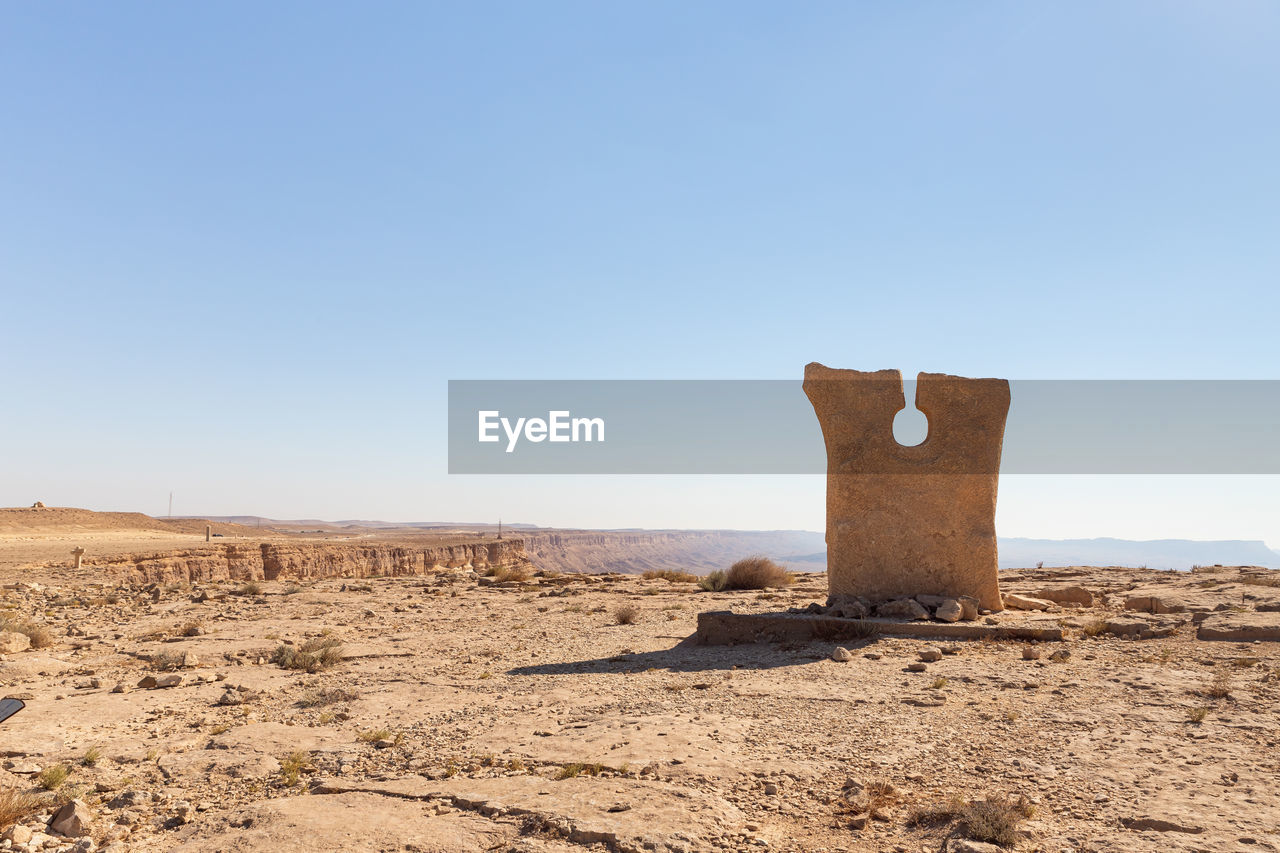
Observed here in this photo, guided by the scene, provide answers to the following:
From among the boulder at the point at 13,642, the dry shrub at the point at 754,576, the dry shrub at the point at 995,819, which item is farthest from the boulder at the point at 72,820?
the dry shrub at the point at 754,576

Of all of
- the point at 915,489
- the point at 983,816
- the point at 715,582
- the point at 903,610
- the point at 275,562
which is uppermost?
the point at 915,489

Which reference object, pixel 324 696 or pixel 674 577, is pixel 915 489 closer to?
pixel 324 696

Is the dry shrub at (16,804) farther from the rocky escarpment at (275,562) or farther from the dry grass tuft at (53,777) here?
the rocky escarpment at (275,562)

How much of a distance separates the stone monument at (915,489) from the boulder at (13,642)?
10.9 metres

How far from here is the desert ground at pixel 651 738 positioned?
434 centimetres

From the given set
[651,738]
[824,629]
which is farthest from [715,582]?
[651,738]

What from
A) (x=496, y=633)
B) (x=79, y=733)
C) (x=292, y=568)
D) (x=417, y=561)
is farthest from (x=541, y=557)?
(x=79, y=733)

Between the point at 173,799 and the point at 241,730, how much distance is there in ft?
5.00

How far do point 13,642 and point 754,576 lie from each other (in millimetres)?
13123

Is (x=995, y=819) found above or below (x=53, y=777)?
above

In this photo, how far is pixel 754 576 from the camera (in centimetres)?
1759

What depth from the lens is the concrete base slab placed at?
30.6 ft

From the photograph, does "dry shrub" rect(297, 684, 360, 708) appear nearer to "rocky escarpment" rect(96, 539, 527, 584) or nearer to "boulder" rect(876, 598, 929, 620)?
"boulder" rect(876, 598, 929, 620)

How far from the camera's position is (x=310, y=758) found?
590cm
